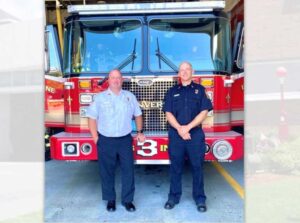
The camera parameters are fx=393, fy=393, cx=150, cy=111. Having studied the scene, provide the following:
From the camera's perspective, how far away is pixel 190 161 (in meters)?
4.50

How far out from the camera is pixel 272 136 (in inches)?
305

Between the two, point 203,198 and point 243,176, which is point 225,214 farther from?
point 243,176

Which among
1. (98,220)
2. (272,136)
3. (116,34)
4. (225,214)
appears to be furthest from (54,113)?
(272,136)

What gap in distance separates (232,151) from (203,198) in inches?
25.6

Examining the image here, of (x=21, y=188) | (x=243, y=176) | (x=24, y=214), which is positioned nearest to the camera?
(x=24, y=214)

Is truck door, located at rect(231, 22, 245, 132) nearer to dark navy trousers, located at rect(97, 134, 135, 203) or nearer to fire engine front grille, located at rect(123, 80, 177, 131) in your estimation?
fire engine front grille, located at rect(123, 80, 177, 131)

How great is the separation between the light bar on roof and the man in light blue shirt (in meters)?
1.02

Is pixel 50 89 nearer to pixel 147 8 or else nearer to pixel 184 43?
pixel 147 8

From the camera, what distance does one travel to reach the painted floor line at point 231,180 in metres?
5.30

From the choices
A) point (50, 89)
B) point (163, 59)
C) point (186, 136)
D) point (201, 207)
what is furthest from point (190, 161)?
point (50, 89)

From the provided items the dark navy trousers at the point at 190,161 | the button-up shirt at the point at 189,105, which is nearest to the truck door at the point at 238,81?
the button-up shirt at the point at 189,105

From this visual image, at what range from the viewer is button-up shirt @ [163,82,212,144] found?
14.4ft

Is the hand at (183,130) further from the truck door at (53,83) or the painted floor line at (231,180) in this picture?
the truck door at (53,83)

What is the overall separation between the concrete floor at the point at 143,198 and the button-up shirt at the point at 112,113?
962mm
